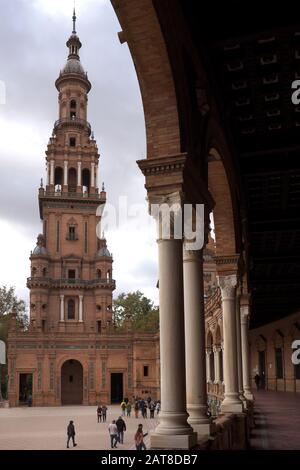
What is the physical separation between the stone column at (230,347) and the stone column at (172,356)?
641 centimetres

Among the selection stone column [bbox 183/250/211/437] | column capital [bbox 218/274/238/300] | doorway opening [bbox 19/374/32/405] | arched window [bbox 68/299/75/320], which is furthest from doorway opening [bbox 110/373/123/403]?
stone column [bbox 183/250/211/437]

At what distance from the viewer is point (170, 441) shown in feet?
22.5

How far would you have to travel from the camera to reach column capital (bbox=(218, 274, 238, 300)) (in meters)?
13.9

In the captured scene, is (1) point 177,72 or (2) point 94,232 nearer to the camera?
(1) point 177,72

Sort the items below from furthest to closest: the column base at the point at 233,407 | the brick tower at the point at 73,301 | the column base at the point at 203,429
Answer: the brick tower at the point at 73,301 < the column base at the point at 233,407 < the column base at the point at 203,429

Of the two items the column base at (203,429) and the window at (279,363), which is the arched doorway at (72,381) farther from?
the column base at (203,429)

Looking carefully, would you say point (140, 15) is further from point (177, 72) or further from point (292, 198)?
point (292, 198)

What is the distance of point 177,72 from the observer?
7.72 m

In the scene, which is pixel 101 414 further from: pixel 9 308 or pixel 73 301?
pixel 9 308

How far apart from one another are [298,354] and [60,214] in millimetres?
32066

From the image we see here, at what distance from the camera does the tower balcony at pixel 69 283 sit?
5853cm

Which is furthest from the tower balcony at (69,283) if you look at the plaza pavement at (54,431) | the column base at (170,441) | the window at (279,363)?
the column base at (170,441)

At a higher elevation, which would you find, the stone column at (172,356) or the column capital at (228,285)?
the column capital at (228,285)

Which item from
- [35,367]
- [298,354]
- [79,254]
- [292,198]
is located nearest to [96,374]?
[35,367]
